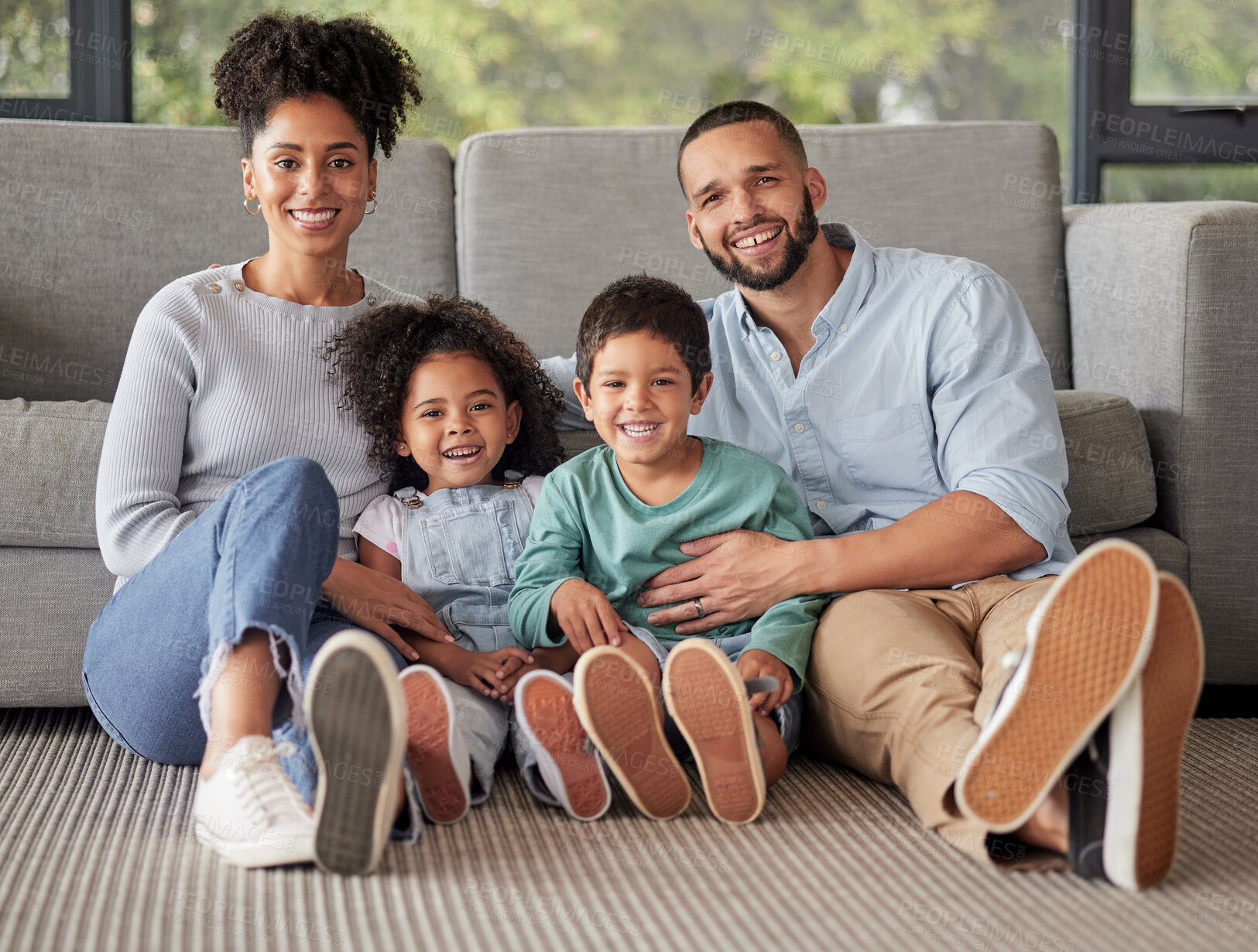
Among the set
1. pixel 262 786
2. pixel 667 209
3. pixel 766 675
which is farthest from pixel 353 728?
pixel 667 209

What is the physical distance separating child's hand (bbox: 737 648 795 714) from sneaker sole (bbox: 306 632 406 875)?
43 cm

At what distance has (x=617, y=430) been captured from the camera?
139cm

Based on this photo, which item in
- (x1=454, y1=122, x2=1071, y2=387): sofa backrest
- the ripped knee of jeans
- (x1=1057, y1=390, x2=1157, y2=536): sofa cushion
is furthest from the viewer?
(x1=454, y1=122, x2=1071, y2=387): sofa backrest

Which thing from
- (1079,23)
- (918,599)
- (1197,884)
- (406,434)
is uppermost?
(1079,23)

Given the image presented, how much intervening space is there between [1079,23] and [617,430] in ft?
7.48

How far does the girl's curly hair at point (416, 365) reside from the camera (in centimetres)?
144

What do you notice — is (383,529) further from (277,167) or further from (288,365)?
(277,167)

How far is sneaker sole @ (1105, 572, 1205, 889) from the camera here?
36.7 inches

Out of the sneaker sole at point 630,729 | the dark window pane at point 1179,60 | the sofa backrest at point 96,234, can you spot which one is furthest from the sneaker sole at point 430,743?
the dark window pane at point 1179,60

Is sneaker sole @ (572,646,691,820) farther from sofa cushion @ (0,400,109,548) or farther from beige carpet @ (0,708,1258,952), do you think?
sofa cushion @ (0,400,109,548)

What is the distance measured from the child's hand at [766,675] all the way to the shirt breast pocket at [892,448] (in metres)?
0.34

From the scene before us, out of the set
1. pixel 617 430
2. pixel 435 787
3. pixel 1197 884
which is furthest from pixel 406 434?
pixel 1197 884

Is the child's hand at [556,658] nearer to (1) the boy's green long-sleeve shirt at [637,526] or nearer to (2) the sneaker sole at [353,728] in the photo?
(1) the boy's green long-sleeve shirt at [637,526]

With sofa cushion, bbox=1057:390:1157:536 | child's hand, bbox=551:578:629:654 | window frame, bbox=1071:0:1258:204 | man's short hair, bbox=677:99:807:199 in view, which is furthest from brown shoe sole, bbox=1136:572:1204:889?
window frame, bbox=1071:0:1258:204
